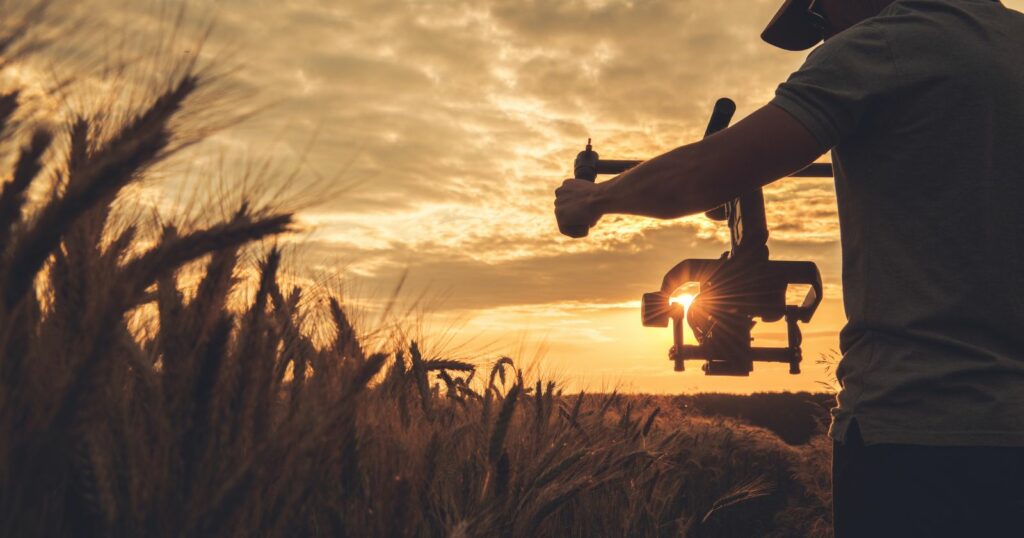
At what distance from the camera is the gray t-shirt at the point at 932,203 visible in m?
1.48

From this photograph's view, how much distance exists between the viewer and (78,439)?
0.99 metres

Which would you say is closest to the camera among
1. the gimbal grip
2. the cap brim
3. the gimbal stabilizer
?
the gimbal stabilizer

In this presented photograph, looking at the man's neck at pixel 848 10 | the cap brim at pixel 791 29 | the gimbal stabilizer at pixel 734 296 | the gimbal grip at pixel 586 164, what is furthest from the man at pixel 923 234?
the cap brim at pixel 791 29

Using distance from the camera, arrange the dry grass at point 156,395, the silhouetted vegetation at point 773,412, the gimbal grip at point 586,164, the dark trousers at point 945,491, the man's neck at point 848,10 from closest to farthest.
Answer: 1. the dry grass at point 156,395
2. the dark trousers at point 945,491
3. the man's neck at point 848,10
4. the gimbal grip at point 586,164
5. the silhouetted vegetation at point 773,412

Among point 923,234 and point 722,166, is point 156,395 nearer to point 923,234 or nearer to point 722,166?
point 722,166

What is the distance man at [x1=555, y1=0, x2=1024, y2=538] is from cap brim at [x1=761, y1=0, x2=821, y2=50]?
3.40ft

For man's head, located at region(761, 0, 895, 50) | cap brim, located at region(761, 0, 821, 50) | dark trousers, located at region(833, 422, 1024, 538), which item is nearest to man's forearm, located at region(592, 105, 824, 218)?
man's head, located at region(761, 0, 895, 50)

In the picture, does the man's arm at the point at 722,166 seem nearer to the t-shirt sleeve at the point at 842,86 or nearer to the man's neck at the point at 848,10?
the t-shirt sleeve at the point at 842,86

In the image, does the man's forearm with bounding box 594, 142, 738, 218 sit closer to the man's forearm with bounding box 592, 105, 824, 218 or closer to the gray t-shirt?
the man's forearm with bounding box 592, 105, 824, 218

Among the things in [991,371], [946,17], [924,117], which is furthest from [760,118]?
[991,371]

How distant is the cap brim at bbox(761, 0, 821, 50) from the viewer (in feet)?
8.60

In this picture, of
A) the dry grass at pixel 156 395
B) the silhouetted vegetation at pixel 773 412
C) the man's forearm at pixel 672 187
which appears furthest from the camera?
the silhouetted vegetation at pixel 773 412

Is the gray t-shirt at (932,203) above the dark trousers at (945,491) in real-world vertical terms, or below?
above

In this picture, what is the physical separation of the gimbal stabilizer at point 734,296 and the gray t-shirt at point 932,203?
25.3 inches
